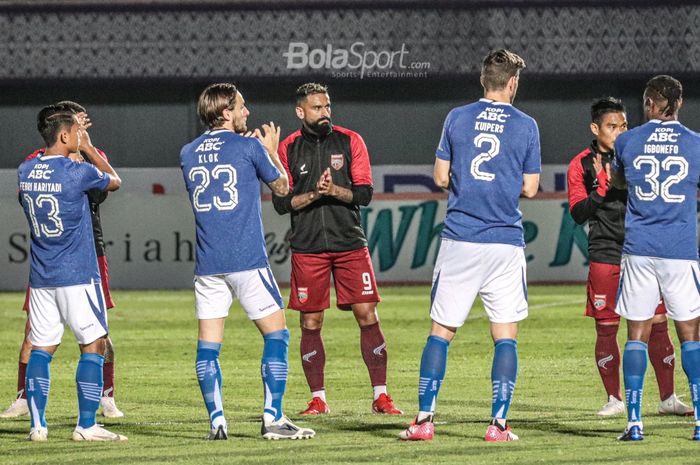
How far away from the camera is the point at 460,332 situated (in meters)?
15.7

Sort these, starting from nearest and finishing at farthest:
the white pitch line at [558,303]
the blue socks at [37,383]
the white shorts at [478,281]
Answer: the white shorts at [478,281] < the blue socks at [37,383] < the white pitch line at [558,303]

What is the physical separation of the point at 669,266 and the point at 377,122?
21050mm

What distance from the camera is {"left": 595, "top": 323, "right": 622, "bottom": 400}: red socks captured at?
888 centimetres

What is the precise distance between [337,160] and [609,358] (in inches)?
83.0

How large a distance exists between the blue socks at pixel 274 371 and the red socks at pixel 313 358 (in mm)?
1437

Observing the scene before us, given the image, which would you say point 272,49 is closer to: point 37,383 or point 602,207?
point 602,207

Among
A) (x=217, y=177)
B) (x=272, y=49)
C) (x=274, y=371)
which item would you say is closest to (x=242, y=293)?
(x=274, y=371)

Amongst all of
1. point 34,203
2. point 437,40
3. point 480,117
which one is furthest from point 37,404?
point 437,40

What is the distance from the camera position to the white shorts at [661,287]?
729cm

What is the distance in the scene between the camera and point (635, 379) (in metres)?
7.34

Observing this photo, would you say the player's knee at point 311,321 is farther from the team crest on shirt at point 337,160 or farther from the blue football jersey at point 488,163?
the blue football jersey at point 488,163

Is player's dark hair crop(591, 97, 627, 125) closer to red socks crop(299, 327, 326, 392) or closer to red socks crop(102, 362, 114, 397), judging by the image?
red socks crop(299, 327, 326, 392)

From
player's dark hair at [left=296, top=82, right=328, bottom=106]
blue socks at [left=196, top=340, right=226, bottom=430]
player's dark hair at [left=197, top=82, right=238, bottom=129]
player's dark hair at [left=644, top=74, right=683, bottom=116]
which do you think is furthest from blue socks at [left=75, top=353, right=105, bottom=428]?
player's dark hair at [left=644, top=74, right=683, bottom=116]

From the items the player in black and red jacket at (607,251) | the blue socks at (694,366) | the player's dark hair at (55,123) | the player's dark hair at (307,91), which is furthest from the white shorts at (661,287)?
the player's dark hair at (55,123)
